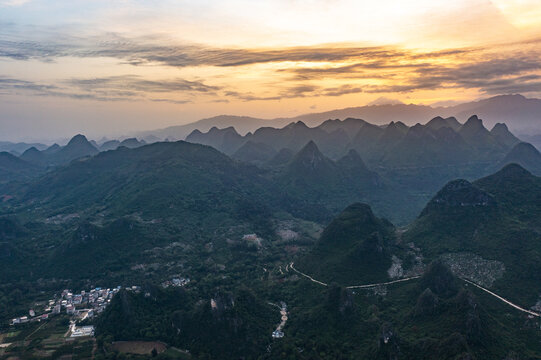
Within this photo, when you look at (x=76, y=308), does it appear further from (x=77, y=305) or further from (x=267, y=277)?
(x=267, y=277)

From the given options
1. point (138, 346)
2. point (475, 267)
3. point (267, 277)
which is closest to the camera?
point (138, 346)

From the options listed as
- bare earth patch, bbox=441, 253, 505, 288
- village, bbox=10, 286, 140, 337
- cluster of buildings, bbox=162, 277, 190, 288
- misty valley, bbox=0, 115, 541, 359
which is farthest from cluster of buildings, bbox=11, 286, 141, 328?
bare earth patch, bbox=441, 253, 505, 288

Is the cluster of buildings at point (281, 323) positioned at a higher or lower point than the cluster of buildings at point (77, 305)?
higher

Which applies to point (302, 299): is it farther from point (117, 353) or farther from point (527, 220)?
point (527, 220)

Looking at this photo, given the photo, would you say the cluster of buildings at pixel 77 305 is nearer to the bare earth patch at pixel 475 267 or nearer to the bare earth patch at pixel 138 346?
the bare earth patch at pixel 138 346

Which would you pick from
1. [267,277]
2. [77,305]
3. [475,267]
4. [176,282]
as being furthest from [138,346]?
[475,267]

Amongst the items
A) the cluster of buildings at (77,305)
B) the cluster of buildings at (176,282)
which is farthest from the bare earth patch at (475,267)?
the cluster of buildings at (77,305)

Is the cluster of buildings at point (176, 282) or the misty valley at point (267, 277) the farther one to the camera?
the cluster of buildings at point (176, 282)

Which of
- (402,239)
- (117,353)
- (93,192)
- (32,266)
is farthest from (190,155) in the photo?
(117,353)
